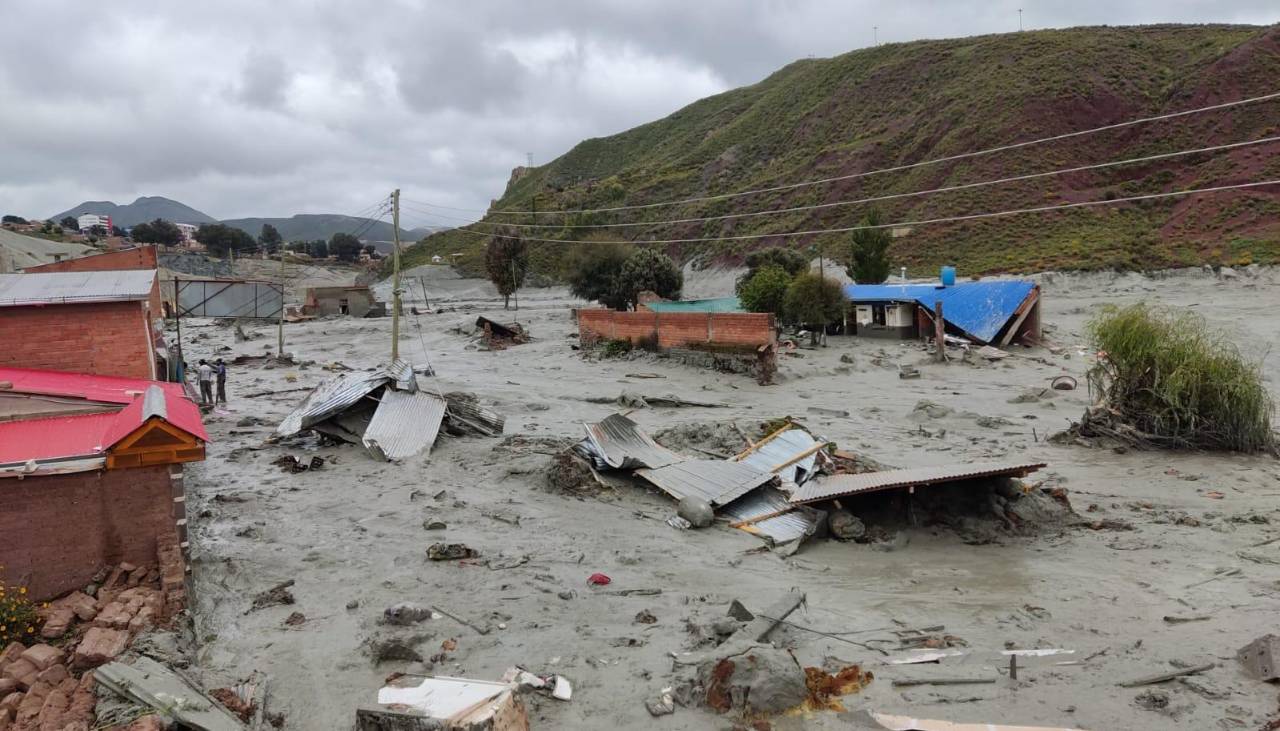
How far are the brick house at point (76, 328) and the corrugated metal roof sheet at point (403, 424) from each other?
13.3 ft

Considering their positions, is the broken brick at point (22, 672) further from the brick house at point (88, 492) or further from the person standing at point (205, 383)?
the person standing at point (205, 383)

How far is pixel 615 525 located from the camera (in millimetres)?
11156

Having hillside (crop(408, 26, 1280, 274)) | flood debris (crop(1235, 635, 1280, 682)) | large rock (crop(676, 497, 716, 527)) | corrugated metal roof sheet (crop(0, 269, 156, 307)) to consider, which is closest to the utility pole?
corrugated metal roof sheet (crop(0, 269, 156, 307))

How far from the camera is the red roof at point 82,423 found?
735cm

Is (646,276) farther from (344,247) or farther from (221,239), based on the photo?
(344,247)

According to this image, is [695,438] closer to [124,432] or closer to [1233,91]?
[124,432]

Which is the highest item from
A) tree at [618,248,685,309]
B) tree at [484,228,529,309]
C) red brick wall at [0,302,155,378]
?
tree at [484,228,529,309]

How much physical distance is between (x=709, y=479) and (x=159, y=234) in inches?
4442

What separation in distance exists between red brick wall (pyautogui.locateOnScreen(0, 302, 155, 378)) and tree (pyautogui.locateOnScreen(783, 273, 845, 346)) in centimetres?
2626

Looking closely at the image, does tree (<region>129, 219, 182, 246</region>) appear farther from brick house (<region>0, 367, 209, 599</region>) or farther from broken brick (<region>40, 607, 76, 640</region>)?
broken brick (<region>40, 607, 76, 640</region>)

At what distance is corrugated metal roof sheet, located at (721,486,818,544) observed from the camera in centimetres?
Answer: 1062

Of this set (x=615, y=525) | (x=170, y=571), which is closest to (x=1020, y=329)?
(x=615, y=525)

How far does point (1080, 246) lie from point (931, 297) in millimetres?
19584

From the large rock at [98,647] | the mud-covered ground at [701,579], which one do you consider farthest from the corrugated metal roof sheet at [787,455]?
the large rock at [98,647]
